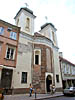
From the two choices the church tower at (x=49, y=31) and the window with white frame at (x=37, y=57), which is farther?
the church tower at (x=49, y=31)

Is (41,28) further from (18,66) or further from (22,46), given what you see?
(18,66)

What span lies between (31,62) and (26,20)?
31.1 feet

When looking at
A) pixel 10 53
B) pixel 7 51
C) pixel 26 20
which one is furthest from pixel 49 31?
pixel 7 51

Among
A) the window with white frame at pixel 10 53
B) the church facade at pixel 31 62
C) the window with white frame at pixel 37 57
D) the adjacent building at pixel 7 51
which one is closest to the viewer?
the adjacent building at pixel 7 51

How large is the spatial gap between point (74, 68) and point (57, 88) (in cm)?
1448

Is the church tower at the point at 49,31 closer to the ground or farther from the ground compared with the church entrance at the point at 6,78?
farther from the ground

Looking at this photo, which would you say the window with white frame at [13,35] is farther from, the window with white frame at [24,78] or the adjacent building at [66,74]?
the adjacent building at [66,74]

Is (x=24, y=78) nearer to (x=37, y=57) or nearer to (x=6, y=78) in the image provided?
(x=6, y=78)

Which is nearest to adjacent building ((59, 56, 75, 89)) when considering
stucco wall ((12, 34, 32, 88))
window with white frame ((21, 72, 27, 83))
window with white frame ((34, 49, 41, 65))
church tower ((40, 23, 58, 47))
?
church tower ((40, 23, 58, 47))

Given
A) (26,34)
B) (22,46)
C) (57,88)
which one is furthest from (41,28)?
(57,88)

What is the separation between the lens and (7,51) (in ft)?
46.0

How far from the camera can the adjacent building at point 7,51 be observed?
12.7 meters

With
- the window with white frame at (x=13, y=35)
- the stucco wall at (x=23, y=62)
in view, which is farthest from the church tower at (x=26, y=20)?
the stucco wall at (x=23, y=62)

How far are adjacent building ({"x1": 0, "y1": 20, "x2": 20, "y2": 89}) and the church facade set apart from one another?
28.9 inches
